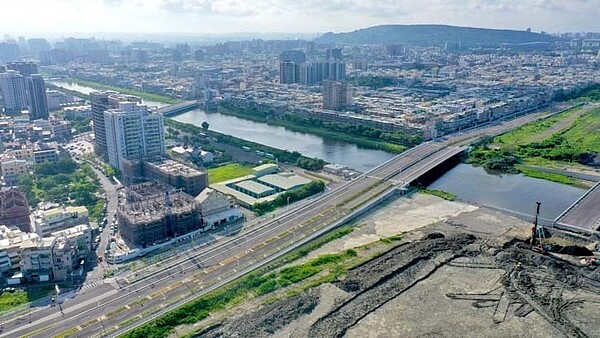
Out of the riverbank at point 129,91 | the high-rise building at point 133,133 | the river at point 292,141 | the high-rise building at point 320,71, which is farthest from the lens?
the high-rise building at point 320,71

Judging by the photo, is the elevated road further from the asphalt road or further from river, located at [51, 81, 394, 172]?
river, located at [51, 81, 394, 172]

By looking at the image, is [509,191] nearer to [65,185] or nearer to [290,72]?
[65,185]

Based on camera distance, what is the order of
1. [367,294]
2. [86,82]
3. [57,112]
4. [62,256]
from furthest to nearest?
1. [86,82]
2. [57,112]
3. [62,256]
4. [367,294]

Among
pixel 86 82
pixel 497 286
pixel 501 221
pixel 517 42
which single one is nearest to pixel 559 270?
pixel 497 286

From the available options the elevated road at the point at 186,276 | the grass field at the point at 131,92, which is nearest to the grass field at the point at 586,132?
the elevated road at the point at 186,276

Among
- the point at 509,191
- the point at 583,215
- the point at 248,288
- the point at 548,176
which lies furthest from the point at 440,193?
the point at 248,288

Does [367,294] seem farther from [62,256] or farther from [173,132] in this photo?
[173,132]

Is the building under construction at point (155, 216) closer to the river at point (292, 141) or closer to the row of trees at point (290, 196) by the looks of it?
the row of trees at point (290, 196)
